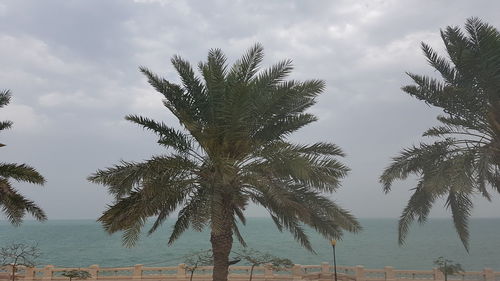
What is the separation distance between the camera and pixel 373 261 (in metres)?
87.7

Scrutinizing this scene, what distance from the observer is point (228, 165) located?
11609mm

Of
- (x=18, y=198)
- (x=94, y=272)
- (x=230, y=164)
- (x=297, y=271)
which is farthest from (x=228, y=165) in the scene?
(x=94, y=272)

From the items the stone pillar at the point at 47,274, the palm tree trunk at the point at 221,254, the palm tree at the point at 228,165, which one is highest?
the palm tree at the point at 228,165

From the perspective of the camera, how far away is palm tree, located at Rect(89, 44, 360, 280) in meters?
12.3

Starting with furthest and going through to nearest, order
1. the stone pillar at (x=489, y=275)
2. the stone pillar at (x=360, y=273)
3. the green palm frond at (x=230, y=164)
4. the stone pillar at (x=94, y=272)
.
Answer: the stone pillar at (x=94, y=272) < the stone pillar at (x=360, y=273) < the stone pillar at (x=489, y=275) < the green palm frond at (x=230, y=164)

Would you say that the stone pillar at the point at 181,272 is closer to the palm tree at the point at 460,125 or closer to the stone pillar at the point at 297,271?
the stone pillar at the point at 297,271

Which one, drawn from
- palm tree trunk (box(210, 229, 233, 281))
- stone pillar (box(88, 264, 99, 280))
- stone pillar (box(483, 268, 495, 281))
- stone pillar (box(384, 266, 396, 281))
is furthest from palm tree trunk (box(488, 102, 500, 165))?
stone pillar (box(88, 264, 99, 280))

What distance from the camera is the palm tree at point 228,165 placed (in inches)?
486

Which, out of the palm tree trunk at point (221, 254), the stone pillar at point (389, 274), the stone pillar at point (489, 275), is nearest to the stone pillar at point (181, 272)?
the stone pillar at point (389, 274)

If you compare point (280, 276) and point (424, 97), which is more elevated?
point (424, 97)

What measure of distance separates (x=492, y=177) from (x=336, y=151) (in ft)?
25.4

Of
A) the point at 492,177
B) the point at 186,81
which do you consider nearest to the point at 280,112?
the point at 186,81

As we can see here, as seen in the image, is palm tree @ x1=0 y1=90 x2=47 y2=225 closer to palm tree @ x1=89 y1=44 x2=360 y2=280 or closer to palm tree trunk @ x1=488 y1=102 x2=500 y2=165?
palm tree @ x1=89 y1=44 x2=360 y2=280

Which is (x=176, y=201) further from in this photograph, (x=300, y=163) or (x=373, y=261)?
(x=373, y=261)
